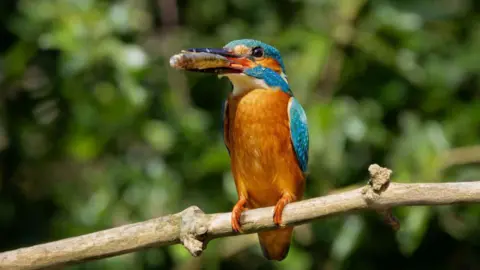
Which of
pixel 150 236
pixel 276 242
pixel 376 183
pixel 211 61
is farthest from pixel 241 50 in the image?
pixel 376 183

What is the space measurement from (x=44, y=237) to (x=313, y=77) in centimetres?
173

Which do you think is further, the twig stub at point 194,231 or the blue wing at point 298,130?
the blue wing at point 298,130

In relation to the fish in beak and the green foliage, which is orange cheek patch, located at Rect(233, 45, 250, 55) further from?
the green foliage

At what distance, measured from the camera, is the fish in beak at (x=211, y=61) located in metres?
3.06

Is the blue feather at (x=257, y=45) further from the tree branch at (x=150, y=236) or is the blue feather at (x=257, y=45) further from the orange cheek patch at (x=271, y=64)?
the tree branch at (x=150, y=236)

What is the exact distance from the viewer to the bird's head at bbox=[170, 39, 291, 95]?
10.6 feet

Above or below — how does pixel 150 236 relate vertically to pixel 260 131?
above

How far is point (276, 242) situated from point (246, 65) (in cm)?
72

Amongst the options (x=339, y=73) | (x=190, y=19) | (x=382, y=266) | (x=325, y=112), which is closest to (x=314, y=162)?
(x=325, y=112)

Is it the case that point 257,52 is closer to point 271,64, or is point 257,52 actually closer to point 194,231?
point 271,64

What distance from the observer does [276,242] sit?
3.68 meters

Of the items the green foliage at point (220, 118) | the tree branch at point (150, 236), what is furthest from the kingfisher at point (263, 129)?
the tree branch at point (150, 236)

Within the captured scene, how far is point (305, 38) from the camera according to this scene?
4387mm

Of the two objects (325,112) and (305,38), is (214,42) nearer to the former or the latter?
(305,38)
